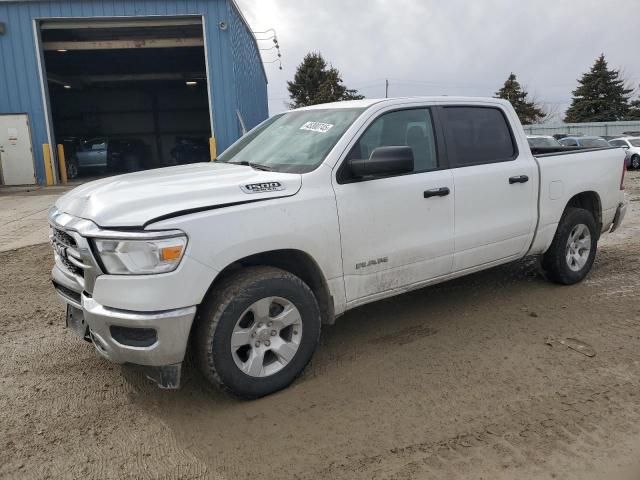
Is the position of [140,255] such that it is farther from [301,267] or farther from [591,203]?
[591,203]

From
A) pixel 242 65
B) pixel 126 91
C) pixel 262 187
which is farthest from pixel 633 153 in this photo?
pixel 126 91

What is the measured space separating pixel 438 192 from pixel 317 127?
1.05 metres

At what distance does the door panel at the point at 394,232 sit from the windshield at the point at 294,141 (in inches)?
15.0

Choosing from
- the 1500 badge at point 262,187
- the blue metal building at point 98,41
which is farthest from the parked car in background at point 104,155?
the 1500 badge at point 262,187

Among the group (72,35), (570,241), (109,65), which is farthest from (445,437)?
(109,65)

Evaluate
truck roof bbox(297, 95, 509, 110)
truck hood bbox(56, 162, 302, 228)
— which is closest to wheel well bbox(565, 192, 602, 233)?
truck roof bbox(297, 95, 509, 110)

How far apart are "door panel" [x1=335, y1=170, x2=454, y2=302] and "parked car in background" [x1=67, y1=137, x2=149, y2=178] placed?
65.4 ft

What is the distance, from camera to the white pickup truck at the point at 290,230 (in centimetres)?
291

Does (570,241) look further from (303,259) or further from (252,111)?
(252,111)

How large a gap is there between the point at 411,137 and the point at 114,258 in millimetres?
2423

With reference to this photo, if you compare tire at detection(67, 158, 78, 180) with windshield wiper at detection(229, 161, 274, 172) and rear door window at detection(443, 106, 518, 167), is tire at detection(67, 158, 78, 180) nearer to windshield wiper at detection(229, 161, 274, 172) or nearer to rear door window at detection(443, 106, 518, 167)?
windshield wiper at detection(229, 161, 274, 172)

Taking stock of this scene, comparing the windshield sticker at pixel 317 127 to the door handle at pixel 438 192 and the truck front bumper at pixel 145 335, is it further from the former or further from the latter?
the truck front bumper at pixel 145 335

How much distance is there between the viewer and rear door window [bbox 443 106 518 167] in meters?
4.35

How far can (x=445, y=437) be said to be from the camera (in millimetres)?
2916
